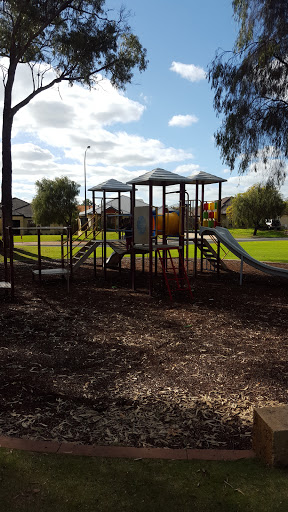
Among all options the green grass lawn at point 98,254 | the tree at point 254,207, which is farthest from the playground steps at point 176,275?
the tree at point 254,207

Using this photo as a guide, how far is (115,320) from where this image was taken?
779 centimetres

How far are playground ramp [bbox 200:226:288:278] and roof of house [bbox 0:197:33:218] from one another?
5643 cm

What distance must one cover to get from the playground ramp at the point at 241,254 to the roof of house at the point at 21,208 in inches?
2222

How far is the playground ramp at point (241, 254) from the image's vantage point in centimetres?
1277

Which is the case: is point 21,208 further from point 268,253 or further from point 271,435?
point 271,435

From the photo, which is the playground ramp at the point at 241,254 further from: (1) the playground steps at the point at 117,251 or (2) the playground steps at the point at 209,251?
(1) the playground steps at the point at 117,251

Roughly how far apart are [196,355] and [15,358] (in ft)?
9.05

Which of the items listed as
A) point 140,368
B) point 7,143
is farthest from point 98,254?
point 140,368

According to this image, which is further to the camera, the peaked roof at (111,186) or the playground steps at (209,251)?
the playground steps at (209,251)

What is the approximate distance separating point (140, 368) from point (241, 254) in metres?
8.74

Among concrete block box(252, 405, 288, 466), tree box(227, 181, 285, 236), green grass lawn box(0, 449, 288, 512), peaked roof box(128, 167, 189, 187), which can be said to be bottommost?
green grass lawn box(0, 449, 288, 512)

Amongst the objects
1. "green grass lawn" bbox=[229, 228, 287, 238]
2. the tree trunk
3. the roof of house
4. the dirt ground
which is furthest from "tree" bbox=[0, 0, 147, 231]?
the roof of house

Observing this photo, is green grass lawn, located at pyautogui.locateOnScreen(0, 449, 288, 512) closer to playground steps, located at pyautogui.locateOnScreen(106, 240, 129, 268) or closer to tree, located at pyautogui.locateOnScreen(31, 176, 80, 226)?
playground steps, located at pyautogui.locateOnScreen(106, 240, 129, 268)

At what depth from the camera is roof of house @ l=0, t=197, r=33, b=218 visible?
66369 mm
